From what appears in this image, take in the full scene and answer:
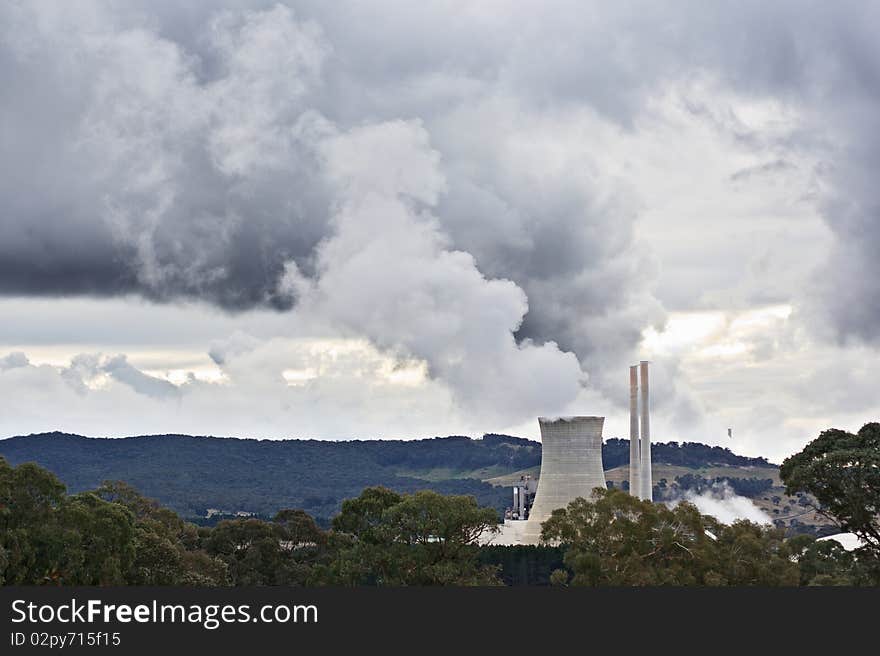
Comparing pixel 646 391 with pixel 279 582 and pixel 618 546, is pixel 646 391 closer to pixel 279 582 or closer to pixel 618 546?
pixel 279 582

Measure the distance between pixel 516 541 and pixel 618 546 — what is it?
7426 centimetres

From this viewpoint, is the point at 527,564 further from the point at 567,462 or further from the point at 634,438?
the point at 634,438

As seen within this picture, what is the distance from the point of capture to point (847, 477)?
9844cm

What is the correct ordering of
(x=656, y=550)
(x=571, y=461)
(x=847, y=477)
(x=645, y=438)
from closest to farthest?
(x=656, y=550)
(x=847, y=477)
(x=571, y=461)
(x=645, y=438)

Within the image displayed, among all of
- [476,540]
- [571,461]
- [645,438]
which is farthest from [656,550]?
[645,438]


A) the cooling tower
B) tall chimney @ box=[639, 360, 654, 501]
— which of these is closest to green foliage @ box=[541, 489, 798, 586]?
the cooling tower

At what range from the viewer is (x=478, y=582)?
9550cm

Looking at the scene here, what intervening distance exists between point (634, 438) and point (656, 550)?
99.3 metres

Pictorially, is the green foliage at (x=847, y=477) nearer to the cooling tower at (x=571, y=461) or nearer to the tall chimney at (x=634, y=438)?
the cooling tower at (x=571, y=461)

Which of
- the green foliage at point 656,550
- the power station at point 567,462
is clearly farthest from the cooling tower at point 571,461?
the green foliage at point 656,550

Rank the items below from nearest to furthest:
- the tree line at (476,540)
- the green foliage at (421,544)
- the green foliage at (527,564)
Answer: the tree line at (476,540)
the green foliage at (421,544)
the green foliage at (527,564)

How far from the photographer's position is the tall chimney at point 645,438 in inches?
7441

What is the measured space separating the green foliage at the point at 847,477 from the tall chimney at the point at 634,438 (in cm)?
8616

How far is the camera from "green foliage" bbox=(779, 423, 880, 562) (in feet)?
322
